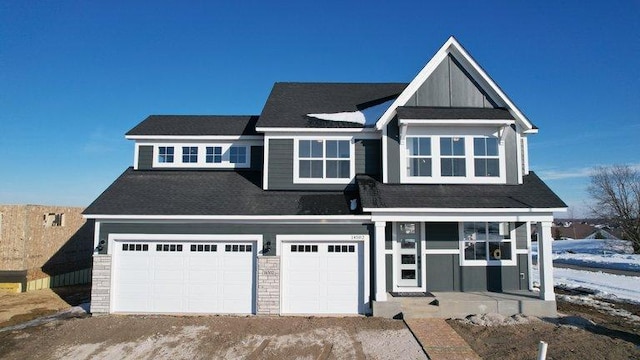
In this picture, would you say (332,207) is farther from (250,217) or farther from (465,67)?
(465,67)

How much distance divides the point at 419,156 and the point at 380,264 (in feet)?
13.9

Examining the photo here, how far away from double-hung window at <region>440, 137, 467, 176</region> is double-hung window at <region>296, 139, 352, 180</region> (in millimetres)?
3284

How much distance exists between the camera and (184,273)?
39.5ft

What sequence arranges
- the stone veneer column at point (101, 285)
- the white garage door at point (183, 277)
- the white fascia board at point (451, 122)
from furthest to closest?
1. the white fascia board at point (451, 122)
2. the white garage door at point (183, 277)
3. the stone veneer column at point (101, 285)

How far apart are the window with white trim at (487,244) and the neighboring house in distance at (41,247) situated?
691 inches


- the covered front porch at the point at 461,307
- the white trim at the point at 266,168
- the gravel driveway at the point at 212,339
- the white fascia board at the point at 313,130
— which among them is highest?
the white fascia board at the point at 313,130

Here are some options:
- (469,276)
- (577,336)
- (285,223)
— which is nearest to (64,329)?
(285,223)

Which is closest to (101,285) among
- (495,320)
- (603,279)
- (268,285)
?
(268,285)

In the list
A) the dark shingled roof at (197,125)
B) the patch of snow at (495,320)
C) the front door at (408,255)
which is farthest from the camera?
the dark shingled roof at (197,125)

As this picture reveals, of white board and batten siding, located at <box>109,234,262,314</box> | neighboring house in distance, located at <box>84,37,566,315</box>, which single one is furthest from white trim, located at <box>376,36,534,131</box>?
white board and batten siding, located at <box>109,234,262,314</box>

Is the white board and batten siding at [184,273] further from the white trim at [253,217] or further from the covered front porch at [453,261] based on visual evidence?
the covered front porch at [453,261]

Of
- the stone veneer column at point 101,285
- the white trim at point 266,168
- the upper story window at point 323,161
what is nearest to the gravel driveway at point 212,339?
the stone veneer column at point 101,285

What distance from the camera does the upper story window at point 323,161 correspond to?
1388cm

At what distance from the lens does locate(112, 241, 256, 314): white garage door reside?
39.0 feet
